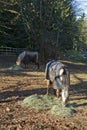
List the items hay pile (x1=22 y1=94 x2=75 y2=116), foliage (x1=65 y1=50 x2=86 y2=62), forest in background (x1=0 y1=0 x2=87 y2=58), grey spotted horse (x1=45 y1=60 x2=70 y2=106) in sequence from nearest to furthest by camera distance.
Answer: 1. hay pile (x1=22 y1=94 x2=75 y2=116)
2. grey spotted horse (x1=45 y1=60 x2=70 y2=106)
3. forest in background (x1=0 y1=0 x2=87 y2=58)
4. foliage (x1=65 y1=50 x2=86 y2=62)

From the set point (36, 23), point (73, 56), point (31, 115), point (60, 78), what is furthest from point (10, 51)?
point (31, 115)

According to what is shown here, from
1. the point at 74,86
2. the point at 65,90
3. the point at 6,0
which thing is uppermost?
the point at 6,0

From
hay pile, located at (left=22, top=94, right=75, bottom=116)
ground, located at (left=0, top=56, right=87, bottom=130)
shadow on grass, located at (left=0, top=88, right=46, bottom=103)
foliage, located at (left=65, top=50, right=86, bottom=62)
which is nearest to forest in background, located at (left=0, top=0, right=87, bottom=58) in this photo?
foliage, located at (left=65, top=50, right=86, bottom=62)

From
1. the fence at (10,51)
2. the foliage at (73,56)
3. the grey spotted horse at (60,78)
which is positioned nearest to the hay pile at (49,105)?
the grey spotted horse at (60,78)

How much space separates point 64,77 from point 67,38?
28054mm

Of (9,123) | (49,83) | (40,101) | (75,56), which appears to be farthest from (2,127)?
(75,56)

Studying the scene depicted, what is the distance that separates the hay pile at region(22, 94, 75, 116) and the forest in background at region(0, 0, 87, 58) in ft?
58.8

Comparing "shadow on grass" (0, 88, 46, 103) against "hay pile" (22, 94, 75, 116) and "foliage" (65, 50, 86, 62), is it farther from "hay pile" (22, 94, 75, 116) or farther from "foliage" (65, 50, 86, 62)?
"foliage" (65, 50, 86, 62)

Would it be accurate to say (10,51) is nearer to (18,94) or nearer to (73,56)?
(73,56)

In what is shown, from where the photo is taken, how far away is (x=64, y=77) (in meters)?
9.49

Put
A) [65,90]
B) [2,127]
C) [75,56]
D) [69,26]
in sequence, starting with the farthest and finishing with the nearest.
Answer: [75,56] → [69,26] → [65,90] → [2,127]

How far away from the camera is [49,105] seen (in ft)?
31.5

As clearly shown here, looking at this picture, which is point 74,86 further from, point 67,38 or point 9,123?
point 67,38

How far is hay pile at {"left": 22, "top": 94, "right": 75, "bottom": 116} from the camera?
8.89 meters
